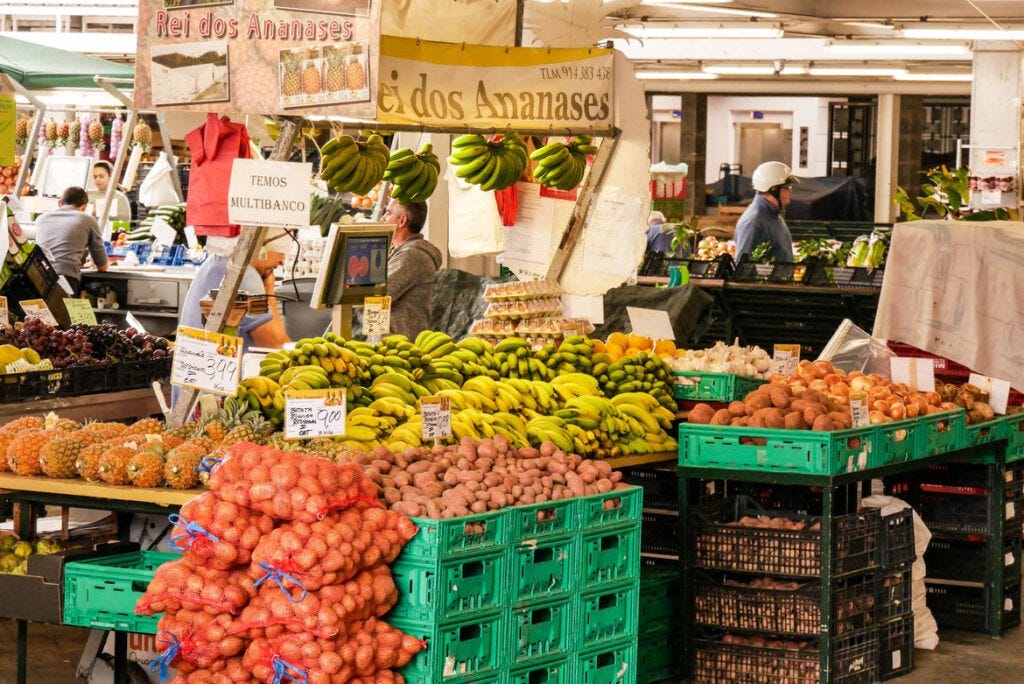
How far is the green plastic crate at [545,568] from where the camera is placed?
4.41m

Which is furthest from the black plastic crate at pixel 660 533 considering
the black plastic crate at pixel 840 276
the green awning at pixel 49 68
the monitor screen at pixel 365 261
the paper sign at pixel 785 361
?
the green awning at pixel 49 68

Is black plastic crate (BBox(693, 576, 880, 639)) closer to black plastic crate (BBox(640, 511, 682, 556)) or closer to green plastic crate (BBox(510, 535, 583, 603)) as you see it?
black plastic crate (BBox(640, 511, 682, 556))

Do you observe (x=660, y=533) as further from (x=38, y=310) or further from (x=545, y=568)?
(x=38, y=310)

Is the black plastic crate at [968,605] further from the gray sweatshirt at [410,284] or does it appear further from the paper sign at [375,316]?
the gray sweatshirt at [410,284]

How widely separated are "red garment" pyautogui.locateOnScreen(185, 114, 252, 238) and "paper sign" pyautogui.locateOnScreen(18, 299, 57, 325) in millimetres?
2437

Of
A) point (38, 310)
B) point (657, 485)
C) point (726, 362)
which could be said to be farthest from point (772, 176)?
point (38, 310)

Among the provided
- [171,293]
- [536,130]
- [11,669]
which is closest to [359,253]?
[536,130]

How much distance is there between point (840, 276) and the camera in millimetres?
11203

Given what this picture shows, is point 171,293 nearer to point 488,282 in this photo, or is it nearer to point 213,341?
point 488,282

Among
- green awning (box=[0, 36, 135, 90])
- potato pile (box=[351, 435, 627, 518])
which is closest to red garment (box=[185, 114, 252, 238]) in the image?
potato pile (box=[351, 435, 627, 518])

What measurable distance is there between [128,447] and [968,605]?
12.6 feet

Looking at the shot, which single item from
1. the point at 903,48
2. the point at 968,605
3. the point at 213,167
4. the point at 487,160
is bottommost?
the point at 968,605

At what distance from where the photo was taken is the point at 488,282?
941 cm

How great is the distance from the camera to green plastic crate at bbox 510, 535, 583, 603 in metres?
4.41
